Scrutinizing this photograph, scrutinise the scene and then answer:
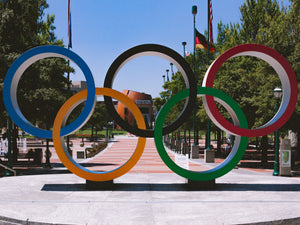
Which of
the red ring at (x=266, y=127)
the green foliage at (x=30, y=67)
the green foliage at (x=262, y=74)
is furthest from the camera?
the green foliage at (x=262, y=74)

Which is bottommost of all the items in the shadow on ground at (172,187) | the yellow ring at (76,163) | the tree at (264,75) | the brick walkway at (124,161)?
the brick walkway at (124,161)

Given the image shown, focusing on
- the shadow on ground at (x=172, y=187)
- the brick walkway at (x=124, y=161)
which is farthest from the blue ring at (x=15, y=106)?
the brick walkway at (x=124, y=161)

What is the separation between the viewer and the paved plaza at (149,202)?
8.07m

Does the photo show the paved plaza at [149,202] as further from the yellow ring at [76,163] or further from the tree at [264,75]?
the tree at [264,75]

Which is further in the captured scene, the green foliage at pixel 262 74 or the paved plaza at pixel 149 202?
the green foliage at pixel 262 74

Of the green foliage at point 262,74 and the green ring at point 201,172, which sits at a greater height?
the green foliage at point 262,74

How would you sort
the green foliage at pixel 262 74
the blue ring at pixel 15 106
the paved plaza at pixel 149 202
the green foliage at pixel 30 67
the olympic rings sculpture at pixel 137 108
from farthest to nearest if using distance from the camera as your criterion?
the green foliage at pixel 262 74 < the green foliage at pixel 30 67 < the olympic rings sculpture at pixel 137 108 < the blue ring at pixel 15 106 < the paved plaza at pixel 149 202

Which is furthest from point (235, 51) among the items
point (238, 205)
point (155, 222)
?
point (155, 222)

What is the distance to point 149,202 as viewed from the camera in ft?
32.7

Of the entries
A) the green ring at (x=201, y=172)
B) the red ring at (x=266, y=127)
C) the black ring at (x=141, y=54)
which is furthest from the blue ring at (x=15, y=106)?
the red ring at (x=266, y=127)

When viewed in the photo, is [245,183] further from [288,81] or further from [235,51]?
[235,51]

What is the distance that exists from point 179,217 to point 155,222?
79 cm

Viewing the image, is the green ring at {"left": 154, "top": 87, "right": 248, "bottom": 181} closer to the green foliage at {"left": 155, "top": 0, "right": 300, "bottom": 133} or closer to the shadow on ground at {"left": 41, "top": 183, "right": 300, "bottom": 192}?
the shadow on ground at {"left": 41, "top": 183, "right": 300, "bottom": 192}

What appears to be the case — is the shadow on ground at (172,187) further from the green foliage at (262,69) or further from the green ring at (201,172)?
the green foliage at (262,69)
